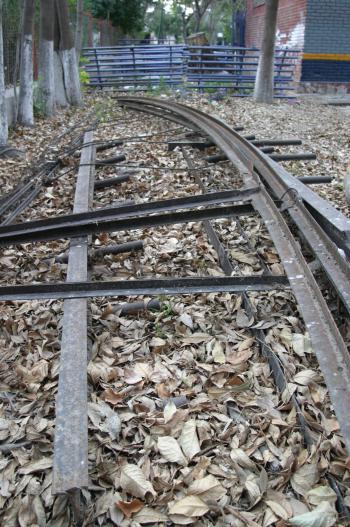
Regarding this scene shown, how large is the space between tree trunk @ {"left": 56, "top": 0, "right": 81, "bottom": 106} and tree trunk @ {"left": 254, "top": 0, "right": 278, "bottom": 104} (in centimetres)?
550

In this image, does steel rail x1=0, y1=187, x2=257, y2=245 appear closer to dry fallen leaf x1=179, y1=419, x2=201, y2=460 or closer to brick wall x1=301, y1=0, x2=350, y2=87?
dry fallen leaf x1=179, y1=419, x2=201, y2=460

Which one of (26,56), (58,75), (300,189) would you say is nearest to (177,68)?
(58,75)

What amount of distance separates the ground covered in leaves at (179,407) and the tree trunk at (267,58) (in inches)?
460

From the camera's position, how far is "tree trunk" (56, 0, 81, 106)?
46.1ft

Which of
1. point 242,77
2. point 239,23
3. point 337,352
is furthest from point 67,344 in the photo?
point 239,23

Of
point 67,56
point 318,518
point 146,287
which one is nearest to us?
point 318,518

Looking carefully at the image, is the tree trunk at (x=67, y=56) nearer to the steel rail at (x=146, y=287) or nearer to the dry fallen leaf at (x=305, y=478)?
the steel rail at (x=146, y=287)

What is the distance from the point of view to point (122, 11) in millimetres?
29609

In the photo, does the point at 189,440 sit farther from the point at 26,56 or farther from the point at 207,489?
the point at 26,56

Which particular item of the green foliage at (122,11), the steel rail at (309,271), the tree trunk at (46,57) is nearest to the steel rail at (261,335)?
the steel rail at (309,271)

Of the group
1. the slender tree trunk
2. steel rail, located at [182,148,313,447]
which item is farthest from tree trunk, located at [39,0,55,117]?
steel rail, located at [182,148,313,447]

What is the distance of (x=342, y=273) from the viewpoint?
131 inches

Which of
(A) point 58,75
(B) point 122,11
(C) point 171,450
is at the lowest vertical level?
(C) point 171,450

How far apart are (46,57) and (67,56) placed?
2333mm
